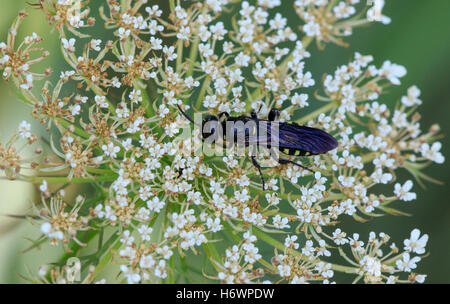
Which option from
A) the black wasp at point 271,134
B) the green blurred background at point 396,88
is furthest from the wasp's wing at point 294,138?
the green blurred background at point 396,88

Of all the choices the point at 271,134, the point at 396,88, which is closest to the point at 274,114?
the point at 271,134

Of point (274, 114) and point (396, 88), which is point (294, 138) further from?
point (396, 88)

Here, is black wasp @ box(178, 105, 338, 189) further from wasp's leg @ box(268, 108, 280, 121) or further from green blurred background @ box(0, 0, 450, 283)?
green blurred background @ box(0, 0, 450, 283)

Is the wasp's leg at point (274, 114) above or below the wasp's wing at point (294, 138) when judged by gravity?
above

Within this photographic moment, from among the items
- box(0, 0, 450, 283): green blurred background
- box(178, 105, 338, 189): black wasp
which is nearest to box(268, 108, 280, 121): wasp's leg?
box(178, 105, 338, 189): black wasp

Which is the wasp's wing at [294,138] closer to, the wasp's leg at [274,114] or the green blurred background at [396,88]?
the wasp's leg at [274,114]
